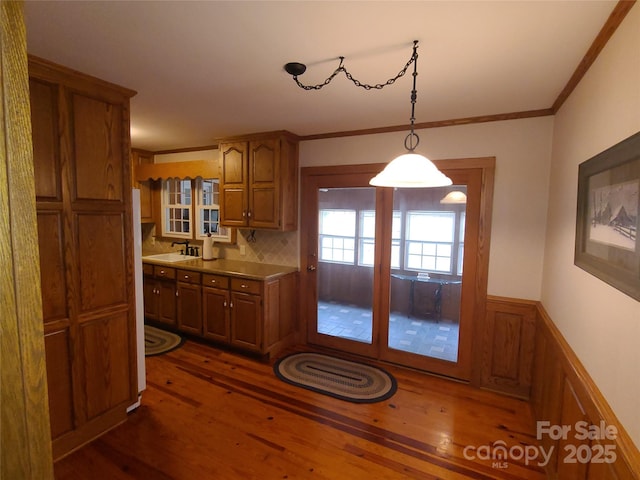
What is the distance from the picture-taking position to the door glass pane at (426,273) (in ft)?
10.2

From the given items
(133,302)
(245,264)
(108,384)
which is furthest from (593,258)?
(245,264)

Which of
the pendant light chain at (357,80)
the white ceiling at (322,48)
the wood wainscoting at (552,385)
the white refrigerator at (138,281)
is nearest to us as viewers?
the wood wainscoting at (552,385)

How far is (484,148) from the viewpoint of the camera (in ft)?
9.50

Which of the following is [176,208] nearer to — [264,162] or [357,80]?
[264,162]

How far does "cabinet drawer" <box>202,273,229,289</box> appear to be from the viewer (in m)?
3.58

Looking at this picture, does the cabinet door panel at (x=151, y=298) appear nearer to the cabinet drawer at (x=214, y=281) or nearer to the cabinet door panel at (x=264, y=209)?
the cabinet drawer at (x=214, y=281)

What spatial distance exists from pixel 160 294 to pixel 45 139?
8.20 feet

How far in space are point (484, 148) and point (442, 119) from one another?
439mm

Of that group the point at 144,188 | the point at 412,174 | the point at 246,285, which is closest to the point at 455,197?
the point at 412,174

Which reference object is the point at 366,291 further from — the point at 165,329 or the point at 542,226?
the point at 165,329

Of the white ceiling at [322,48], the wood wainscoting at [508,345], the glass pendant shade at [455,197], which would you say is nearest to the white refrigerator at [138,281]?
the white ceiling at [322,48]

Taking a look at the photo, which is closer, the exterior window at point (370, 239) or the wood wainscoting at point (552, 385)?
the wood wainscoting at point (552, 385)

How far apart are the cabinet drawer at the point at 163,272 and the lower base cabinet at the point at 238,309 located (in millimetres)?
37

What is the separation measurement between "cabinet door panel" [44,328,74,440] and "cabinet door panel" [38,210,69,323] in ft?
0.47
